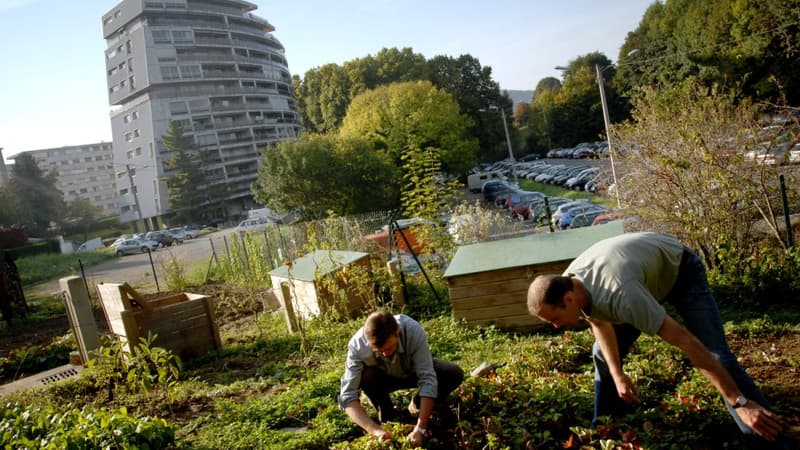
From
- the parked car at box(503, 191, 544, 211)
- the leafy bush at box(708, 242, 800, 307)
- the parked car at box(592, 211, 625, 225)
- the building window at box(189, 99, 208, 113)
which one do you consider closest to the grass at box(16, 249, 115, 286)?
the parked car at box(503, 191, 544, 211)

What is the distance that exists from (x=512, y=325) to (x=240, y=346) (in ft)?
13.5

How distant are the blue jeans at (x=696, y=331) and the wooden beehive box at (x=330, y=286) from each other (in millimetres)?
4685

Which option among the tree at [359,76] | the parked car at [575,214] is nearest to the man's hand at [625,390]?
Result: the parked car at [575,214]

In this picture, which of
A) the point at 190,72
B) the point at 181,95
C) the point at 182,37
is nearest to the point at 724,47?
the point at 181,95

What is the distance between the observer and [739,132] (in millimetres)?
6988

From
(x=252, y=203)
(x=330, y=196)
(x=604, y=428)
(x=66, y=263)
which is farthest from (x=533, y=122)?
(x=604, y=428)

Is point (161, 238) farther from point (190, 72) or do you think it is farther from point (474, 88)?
point (190, 72)

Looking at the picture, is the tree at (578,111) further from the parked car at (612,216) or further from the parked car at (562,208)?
the parked car at (612,216)

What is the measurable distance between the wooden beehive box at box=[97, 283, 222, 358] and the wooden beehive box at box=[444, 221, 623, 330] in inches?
146

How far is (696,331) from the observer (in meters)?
3.14

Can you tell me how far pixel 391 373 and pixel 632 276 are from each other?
185 centimetres

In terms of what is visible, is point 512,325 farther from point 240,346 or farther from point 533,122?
point 533,122

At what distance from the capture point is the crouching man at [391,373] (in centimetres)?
353

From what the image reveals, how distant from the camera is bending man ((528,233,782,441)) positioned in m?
2.79
